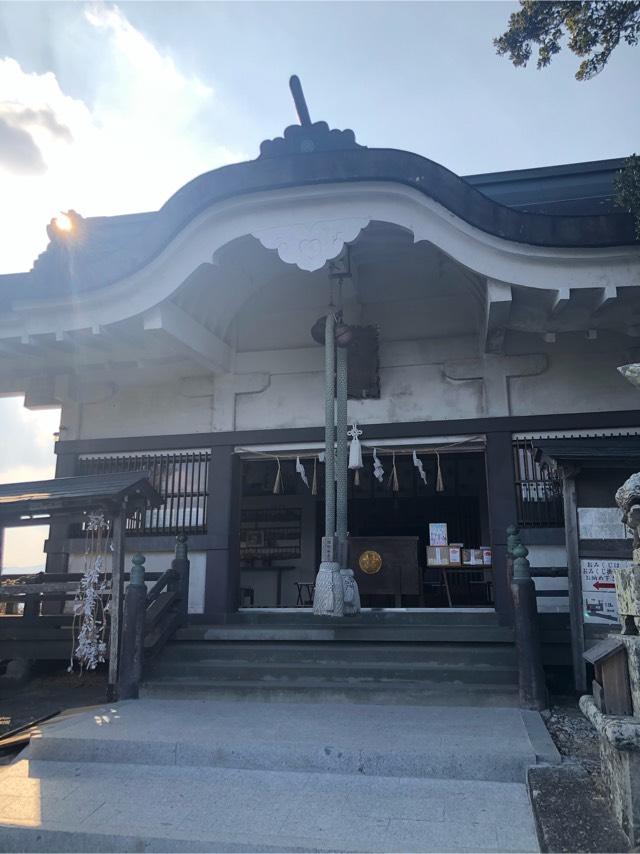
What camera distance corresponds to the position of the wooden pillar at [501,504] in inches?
298

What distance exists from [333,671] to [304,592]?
6876 millimetres

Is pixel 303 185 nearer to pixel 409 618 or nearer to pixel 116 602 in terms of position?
pixel 116 602

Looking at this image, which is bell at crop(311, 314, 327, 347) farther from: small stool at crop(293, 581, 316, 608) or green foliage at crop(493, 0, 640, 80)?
small stool at crop(293, 581, 316, 608)

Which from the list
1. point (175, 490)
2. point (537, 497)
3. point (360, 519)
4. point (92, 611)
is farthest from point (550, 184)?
point (92, 611)

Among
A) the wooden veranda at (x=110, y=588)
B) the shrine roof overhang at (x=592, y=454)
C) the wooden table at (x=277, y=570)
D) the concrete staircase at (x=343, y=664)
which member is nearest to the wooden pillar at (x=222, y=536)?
the wooden veranda at (x=110, y=588)

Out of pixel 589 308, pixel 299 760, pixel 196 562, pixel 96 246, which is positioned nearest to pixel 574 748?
pixel 299 760

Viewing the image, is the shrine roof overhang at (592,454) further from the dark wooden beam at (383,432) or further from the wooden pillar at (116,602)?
the wooden pillar at (116,602)

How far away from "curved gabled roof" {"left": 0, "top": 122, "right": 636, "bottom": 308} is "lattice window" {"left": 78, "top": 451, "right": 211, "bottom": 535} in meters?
2.62

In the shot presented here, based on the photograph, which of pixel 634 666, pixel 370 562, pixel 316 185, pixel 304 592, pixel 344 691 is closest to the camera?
pixel 634 666

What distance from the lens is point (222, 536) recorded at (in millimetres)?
8359

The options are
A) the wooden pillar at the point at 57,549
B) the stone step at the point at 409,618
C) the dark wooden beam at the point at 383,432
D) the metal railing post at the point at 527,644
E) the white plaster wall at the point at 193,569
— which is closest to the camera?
the metal railing post at the point at 527,644

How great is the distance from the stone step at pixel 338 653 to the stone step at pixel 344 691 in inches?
12.0

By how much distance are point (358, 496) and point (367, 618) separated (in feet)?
20.0

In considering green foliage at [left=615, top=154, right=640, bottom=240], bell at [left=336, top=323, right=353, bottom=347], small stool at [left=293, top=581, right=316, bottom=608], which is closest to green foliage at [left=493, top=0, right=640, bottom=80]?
green foliage at [left=615, top=154, right=640, bottom=240]
